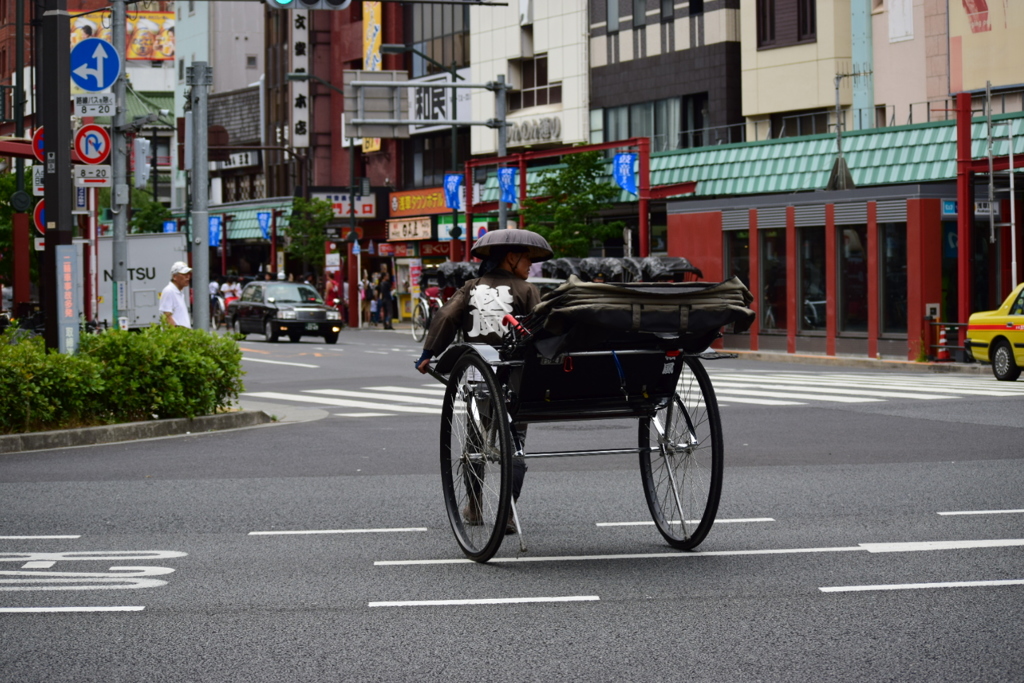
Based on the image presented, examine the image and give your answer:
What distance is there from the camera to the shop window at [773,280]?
3500cm

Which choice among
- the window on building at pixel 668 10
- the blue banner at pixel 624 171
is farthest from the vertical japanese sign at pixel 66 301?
the window on building at pixel 668 10

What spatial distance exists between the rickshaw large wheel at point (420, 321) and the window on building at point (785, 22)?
38.1 feet

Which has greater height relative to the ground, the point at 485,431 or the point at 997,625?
the point at 485,431

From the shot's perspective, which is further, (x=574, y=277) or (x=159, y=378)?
(x=159, y=378)

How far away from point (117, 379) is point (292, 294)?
2797 cm

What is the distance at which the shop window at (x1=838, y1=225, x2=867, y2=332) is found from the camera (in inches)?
1284

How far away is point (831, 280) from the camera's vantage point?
33.2 meters

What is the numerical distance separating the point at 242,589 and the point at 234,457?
6183 millimetres

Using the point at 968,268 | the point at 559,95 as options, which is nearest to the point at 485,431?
the point at 968,268

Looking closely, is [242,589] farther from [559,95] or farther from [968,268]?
[559,95]

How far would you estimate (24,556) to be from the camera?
786 centimetres

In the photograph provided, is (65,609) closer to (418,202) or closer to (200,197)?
(200,197)

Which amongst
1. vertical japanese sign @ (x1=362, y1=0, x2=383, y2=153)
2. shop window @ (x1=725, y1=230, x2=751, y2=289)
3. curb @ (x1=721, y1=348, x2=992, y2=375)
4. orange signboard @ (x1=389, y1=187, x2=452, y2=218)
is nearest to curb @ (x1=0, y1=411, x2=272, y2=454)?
curb @ (x1=721, y1=348, x2=992, y2=375)

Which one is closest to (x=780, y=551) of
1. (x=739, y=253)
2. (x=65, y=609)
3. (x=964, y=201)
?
(x=65, y=609)
